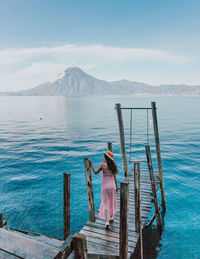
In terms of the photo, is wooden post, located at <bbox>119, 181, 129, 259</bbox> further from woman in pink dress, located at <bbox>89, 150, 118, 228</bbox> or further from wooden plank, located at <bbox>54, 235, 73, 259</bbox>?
wooden plank, located at <bbox>54, 235, 73, 259</bbox>

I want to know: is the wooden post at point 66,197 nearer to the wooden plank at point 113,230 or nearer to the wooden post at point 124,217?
the wooden plank at point 113,230

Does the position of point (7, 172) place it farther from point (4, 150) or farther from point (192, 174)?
point (192, 174)

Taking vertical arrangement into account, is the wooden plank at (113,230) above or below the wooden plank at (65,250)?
below

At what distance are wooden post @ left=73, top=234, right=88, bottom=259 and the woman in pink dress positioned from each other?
3022mm

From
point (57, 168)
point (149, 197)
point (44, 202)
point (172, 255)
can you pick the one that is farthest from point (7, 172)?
point (172, 255)

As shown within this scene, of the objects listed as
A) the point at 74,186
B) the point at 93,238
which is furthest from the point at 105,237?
the point at 74,186

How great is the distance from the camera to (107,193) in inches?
260

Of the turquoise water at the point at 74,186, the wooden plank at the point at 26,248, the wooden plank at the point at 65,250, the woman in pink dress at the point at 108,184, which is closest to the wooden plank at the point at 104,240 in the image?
the woman in pink dress at the point at 108,184

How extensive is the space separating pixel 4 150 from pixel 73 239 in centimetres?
2392

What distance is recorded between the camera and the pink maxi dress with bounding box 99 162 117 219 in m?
6.44

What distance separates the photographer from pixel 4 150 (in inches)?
958

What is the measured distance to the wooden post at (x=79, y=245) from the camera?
3.40 m

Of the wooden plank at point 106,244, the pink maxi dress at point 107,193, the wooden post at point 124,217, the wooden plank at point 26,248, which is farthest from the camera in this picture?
the pink maxi dress at point 107,193

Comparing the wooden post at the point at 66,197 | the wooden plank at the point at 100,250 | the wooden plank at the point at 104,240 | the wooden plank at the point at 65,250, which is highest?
the wooden plank at the point at 65,250
